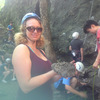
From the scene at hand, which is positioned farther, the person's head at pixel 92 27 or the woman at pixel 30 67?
the person's head at pixel 92 27

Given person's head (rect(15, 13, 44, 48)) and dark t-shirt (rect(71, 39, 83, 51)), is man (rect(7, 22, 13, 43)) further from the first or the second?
person's head (rect(15, 13, 44, 48))

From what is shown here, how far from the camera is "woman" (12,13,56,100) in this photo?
102 cm

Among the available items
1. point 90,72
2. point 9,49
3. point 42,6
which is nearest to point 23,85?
point 90,72

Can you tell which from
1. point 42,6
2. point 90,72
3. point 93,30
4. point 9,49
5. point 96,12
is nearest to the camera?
point 93,30

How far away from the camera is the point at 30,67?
3.46 ft

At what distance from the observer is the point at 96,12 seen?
582 centimetres

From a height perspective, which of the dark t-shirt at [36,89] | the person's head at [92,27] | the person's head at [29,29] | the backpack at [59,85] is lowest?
the backpack at [59,85]

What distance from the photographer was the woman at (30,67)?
1.02 metres

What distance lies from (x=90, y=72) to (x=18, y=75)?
11.4ft

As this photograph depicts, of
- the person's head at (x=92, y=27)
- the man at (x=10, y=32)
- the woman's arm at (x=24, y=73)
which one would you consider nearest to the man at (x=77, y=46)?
the person's head at (x=92, y=27)

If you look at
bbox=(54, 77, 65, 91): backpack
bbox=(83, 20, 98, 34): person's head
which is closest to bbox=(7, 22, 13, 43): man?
bbox=(83, 20, 98, 34): person's head

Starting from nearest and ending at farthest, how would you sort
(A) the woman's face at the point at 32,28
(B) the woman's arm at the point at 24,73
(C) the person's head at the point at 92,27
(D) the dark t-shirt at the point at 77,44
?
(B) the woman's arm at the point at 24,73 < (A) the woman's face at the point at 32,28 < (C) the person's head at the point at 92,27 < (D) the dark t-shirt at the point at 77,44

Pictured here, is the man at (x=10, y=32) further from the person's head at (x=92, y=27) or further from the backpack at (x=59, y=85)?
the backpack at (x=59, y=85)

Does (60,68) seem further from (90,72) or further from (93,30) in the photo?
(90,72)
